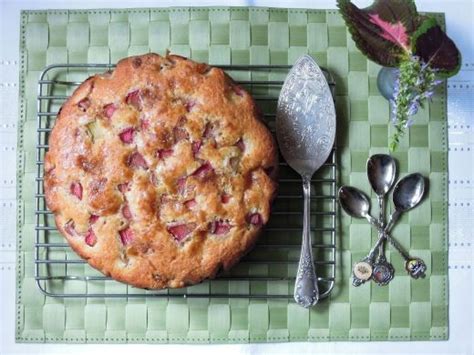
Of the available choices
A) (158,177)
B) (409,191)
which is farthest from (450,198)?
(158,177)

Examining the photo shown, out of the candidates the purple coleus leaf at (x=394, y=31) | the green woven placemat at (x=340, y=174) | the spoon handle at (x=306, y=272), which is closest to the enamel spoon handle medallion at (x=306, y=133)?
the spoon handle at (x=306, y=272)

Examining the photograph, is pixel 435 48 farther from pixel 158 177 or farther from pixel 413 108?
pixel 158 177

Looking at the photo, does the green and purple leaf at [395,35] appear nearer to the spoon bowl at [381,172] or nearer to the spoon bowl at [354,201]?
the spoon bowl at [381,172]

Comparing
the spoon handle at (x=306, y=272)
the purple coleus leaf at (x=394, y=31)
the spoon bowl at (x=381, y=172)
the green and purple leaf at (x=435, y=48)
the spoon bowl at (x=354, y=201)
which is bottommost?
the spoon handle at (x=306, y=272)

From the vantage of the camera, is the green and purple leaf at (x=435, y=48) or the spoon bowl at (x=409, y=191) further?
the spoon bowl at (x=409, y=191)

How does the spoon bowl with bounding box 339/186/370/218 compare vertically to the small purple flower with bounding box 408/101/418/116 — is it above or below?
below

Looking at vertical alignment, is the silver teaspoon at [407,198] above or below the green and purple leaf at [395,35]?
below

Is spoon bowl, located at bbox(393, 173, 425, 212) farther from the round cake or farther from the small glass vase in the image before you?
the round cake

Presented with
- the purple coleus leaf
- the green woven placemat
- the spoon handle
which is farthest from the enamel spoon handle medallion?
the purple coleus leaf
